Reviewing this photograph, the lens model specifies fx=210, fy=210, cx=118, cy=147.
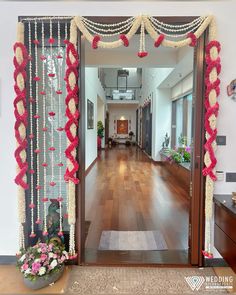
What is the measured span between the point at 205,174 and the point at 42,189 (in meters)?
1.74

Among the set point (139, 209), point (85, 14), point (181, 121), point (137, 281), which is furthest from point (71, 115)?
point (181, 121)

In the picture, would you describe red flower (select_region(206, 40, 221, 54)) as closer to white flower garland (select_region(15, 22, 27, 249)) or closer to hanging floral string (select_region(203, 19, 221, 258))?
hanging floral string (select_region(203, 19, 221, 258))

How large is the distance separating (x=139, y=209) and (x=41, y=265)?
6.82 feet

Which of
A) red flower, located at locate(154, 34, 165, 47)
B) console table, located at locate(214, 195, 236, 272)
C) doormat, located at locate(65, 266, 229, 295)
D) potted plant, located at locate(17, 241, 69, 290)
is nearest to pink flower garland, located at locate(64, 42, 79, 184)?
potted plant, located at locate(17, 241, 69, 290)

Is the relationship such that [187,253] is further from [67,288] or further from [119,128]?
[119,128]

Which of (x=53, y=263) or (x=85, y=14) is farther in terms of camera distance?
(x=85, y=14)

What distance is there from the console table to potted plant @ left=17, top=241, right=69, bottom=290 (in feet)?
5.09

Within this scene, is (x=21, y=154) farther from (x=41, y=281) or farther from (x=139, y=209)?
(x=139, y=209)

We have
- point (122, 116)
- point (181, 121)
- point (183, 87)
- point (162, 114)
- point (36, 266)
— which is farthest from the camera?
point (122, 116)

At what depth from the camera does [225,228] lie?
1.98 metres

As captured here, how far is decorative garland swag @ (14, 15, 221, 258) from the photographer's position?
80.7 inches

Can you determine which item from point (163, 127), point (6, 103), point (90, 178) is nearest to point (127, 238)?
point (6, 103)

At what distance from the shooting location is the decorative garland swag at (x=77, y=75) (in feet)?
6.73

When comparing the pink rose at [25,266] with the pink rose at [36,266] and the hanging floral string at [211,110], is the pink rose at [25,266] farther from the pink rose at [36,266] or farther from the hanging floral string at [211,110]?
the hanging floral string at [211,110]
